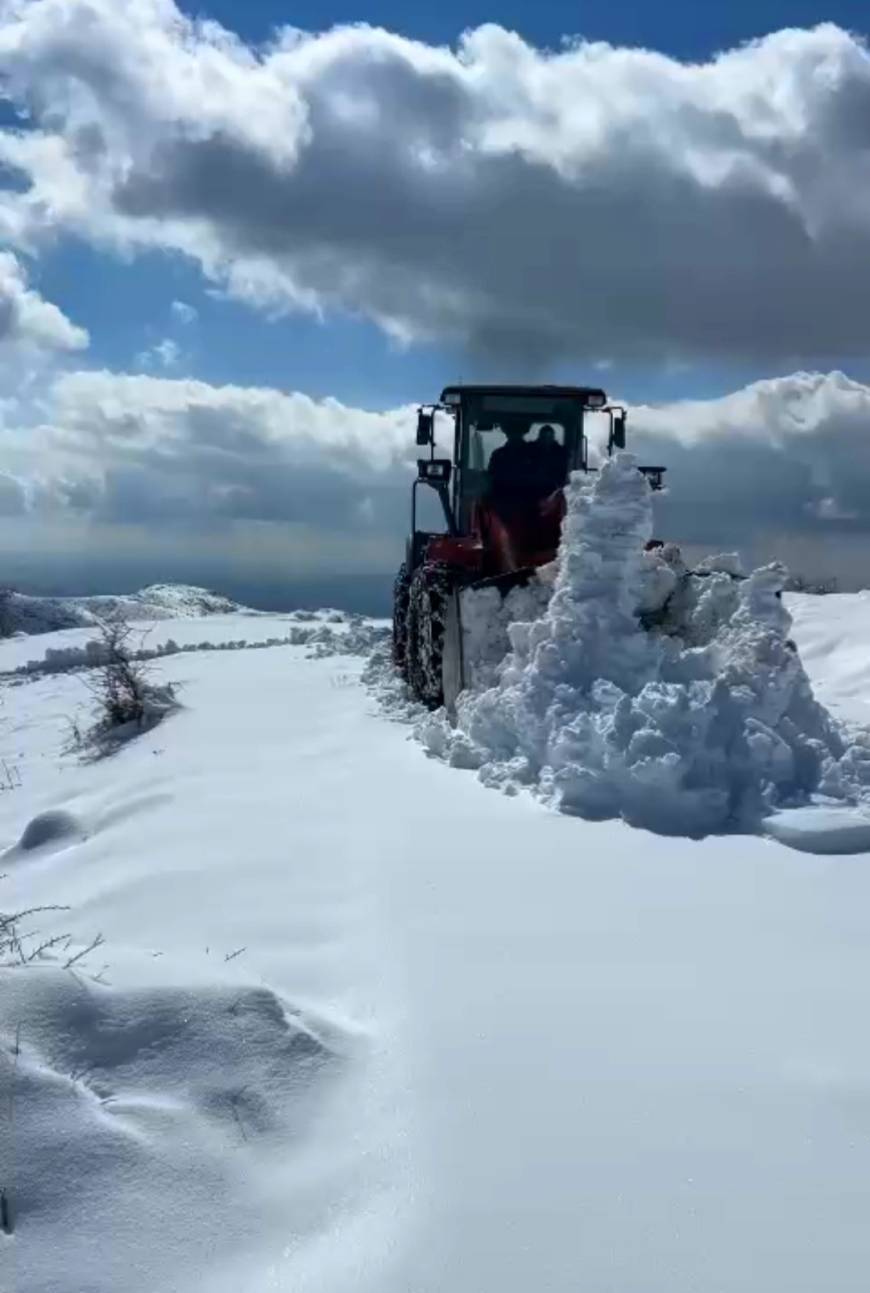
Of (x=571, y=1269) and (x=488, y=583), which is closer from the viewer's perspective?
(x=571, y=1269)

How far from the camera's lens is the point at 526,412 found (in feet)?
35.5

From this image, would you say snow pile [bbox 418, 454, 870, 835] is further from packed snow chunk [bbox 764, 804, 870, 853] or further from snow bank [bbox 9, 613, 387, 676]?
snow bank [bbox 9, 613, 387, 676]

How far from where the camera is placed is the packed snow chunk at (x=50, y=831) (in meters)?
6.31

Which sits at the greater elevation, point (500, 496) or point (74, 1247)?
point (500, 496)

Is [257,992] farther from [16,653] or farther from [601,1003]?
[16,653]

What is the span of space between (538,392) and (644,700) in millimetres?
5505

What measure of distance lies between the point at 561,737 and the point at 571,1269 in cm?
364

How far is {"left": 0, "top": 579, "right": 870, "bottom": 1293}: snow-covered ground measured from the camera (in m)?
2.41

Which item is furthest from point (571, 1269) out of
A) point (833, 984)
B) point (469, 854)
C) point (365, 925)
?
point (469, 854)

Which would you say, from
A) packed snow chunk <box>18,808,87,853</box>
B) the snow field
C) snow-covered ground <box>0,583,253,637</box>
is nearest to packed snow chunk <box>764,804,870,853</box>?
the snow field

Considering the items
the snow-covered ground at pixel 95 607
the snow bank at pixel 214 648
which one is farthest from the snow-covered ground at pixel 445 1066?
the snow-covered ground at pixel 95 607

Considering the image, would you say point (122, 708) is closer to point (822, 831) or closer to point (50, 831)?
point (50, 831)

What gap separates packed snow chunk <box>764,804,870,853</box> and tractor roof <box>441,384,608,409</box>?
6065 mm

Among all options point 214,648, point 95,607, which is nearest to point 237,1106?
point 214,648
